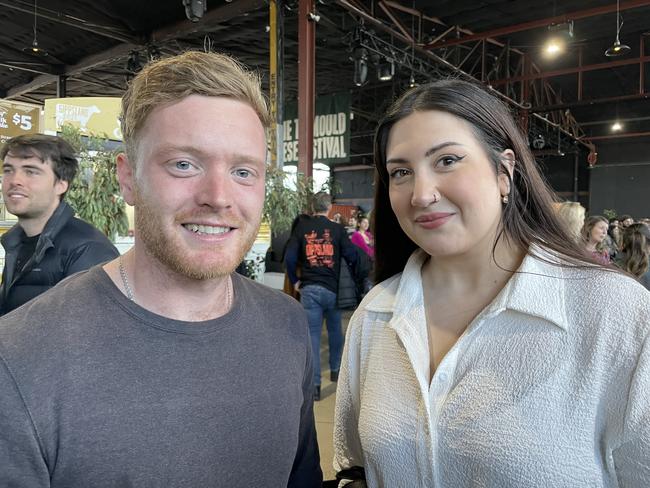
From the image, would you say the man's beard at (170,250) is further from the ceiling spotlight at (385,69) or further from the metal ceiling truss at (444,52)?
the ceiling spotlight at (385,69)

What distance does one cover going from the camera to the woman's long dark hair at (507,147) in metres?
1.09

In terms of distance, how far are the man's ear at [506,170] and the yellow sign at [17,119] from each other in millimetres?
4644

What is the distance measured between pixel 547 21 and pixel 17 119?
7296 mm

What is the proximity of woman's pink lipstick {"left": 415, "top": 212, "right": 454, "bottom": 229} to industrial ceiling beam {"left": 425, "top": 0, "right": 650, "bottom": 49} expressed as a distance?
24.8ft

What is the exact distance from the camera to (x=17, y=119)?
15.3ft

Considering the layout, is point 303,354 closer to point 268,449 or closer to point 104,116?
point 268,449

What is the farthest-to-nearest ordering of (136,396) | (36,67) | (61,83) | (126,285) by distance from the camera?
1. (61,83)
2. (36,67)
3. (126,285)
4. (136,396)

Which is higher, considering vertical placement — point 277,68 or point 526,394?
point 277,68

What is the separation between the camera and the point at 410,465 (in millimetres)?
1016

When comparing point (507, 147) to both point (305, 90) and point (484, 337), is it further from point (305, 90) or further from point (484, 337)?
point (305, 90)

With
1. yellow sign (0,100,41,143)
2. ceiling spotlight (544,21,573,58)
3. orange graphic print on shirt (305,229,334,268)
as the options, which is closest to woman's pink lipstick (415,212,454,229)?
orange graphic print on shirt (305,229,334,268)

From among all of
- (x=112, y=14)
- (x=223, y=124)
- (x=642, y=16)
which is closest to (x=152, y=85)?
(x=223, y=124)

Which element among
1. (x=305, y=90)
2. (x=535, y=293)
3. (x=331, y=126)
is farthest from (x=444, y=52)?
(x=535, y=293)

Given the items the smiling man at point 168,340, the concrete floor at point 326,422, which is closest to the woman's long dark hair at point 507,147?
the smiling man at point 168,340
